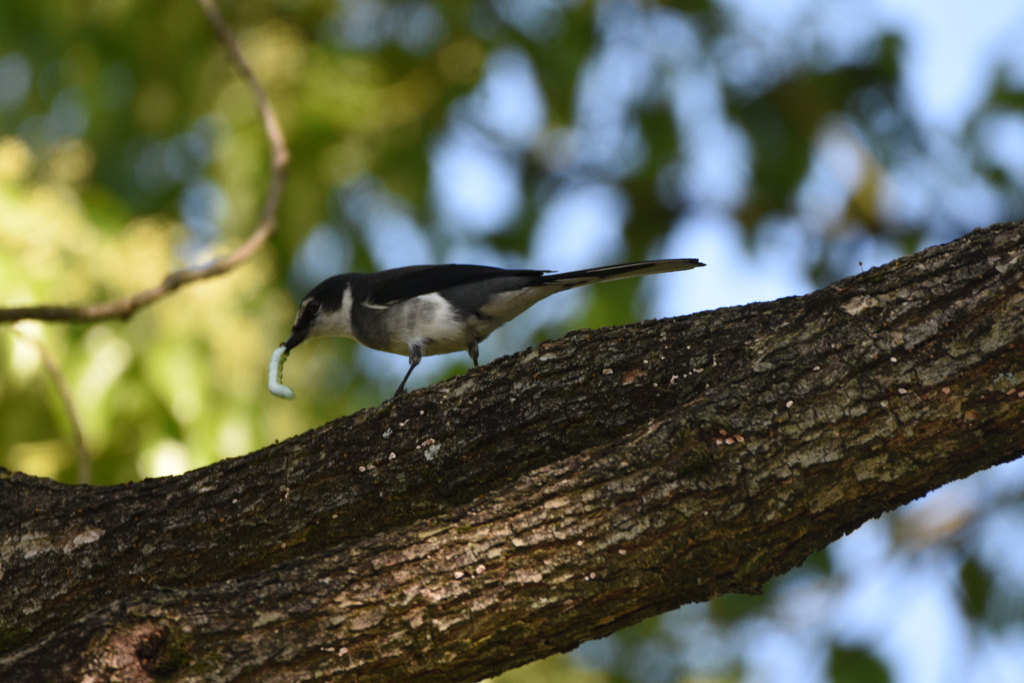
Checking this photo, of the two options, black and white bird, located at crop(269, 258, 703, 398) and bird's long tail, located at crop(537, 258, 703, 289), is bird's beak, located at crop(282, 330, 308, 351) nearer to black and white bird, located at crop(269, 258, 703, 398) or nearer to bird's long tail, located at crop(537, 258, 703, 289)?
black and white bird, located at crop(269, 258, 703, 398)

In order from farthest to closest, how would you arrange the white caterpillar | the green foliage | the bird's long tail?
the green foliage, the white caterpillar, the bird's long tail

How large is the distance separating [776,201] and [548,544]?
641 cm

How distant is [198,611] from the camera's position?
8.30 ft

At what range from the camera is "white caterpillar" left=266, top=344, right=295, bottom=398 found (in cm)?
461

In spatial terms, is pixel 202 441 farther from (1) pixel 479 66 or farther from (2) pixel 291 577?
(1) pixel 479 66

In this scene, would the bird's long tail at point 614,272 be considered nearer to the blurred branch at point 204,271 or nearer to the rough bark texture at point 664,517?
the rough bark texture at point 664,517

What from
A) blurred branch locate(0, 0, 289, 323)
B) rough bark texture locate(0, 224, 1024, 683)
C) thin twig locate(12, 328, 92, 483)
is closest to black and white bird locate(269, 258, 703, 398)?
blurred branch locate(0, 0, 289, 323)

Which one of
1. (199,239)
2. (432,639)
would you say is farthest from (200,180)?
(432,639)

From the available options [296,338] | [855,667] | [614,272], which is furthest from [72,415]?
[855,667]

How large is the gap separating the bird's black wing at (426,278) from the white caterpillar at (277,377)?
63 centimetres

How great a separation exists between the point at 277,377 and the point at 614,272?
2.12 metres

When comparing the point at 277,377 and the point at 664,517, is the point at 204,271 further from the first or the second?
the point at 664,517

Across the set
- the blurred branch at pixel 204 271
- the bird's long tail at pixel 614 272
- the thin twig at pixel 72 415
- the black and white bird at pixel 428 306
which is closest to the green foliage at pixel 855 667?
the black and white bird at pixel 428 306

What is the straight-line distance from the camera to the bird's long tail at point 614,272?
149 inches
